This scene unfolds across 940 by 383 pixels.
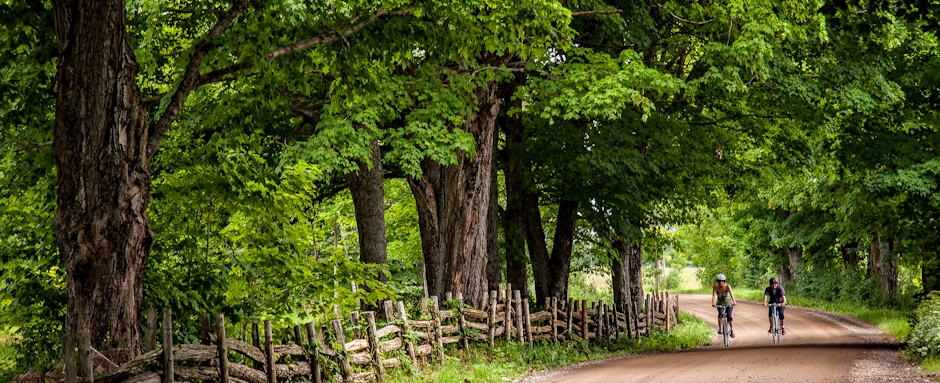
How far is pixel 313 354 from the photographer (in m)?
10.1

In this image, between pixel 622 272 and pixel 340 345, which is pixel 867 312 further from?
pixel 340 345

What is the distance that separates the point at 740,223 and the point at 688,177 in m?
26.8

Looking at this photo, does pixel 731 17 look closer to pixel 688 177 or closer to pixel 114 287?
pixel 688 177

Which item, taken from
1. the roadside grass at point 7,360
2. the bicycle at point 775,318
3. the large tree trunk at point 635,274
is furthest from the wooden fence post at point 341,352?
the large tree trunk at point 635,274

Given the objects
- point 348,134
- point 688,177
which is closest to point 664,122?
point 688,177

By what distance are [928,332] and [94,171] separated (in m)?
14.0

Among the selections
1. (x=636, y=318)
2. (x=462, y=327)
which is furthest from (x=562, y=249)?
(x=462, y=327)

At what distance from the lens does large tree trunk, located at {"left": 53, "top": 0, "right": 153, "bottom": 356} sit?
7.29m

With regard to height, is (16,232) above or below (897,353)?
above

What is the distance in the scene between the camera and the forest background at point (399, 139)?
747 centimetres

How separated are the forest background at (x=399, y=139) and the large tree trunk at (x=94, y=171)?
0.02 metres

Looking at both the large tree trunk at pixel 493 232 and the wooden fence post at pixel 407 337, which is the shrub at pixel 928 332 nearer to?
the large tree trunk at pixel 493 232

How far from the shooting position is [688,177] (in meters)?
20.0

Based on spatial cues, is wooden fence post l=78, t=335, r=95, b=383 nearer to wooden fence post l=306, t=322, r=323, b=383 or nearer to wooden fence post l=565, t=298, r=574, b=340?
wooden fence post l=306, t=322, r=323, b=383
